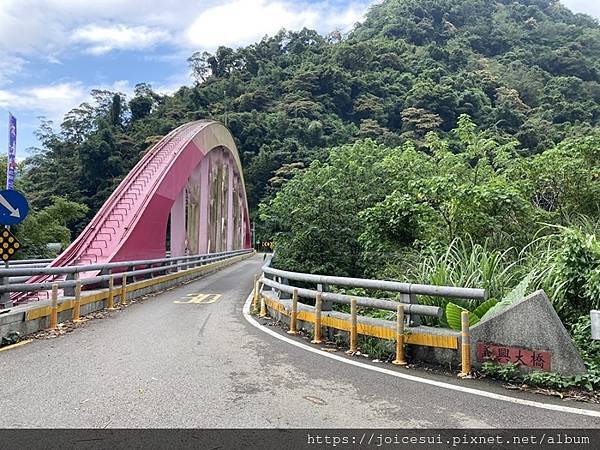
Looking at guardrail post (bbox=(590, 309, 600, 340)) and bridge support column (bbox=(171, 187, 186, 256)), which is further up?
bridge support column (bbox=(171, 187, 186, 256))

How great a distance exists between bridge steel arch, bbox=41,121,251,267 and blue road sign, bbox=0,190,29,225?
562 cm

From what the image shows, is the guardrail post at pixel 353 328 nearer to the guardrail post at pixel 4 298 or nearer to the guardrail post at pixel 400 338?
the guardrail post at pixel 400 338

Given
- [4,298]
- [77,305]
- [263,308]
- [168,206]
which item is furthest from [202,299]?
[168,206]

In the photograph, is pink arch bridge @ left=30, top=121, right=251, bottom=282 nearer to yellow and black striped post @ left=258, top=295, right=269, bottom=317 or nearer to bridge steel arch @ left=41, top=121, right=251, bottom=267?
bridge steel arch @ left=41, top=121, right=251, bottom=267

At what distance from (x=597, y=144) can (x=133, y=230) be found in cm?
1251

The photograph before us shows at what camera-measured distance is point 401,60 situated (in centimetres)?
8606

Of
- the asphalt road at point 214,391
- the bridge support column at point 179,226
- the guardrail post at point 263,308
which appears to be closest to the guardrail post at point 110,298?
the guardrail post at point 263,308

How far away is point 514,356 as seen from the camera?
505 cm

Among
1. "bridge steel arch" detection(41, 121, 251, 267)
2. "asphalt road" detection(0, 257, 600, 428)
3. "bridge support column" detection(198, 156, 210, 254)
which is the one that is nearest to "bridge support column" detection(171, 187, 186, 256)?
"bridge steel arch" detection(41, 121, 251, 267)

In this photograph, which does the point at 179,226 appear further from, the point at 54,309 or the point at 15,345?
the point at 15,345

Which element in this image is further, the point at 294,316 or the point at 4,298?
the point at 294,316

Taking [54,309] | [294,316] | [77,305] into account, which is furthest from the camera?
[77,305]

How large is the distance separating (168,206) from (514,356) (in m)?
14.9

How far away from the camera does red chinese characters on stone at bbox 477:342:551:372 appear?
493cm
